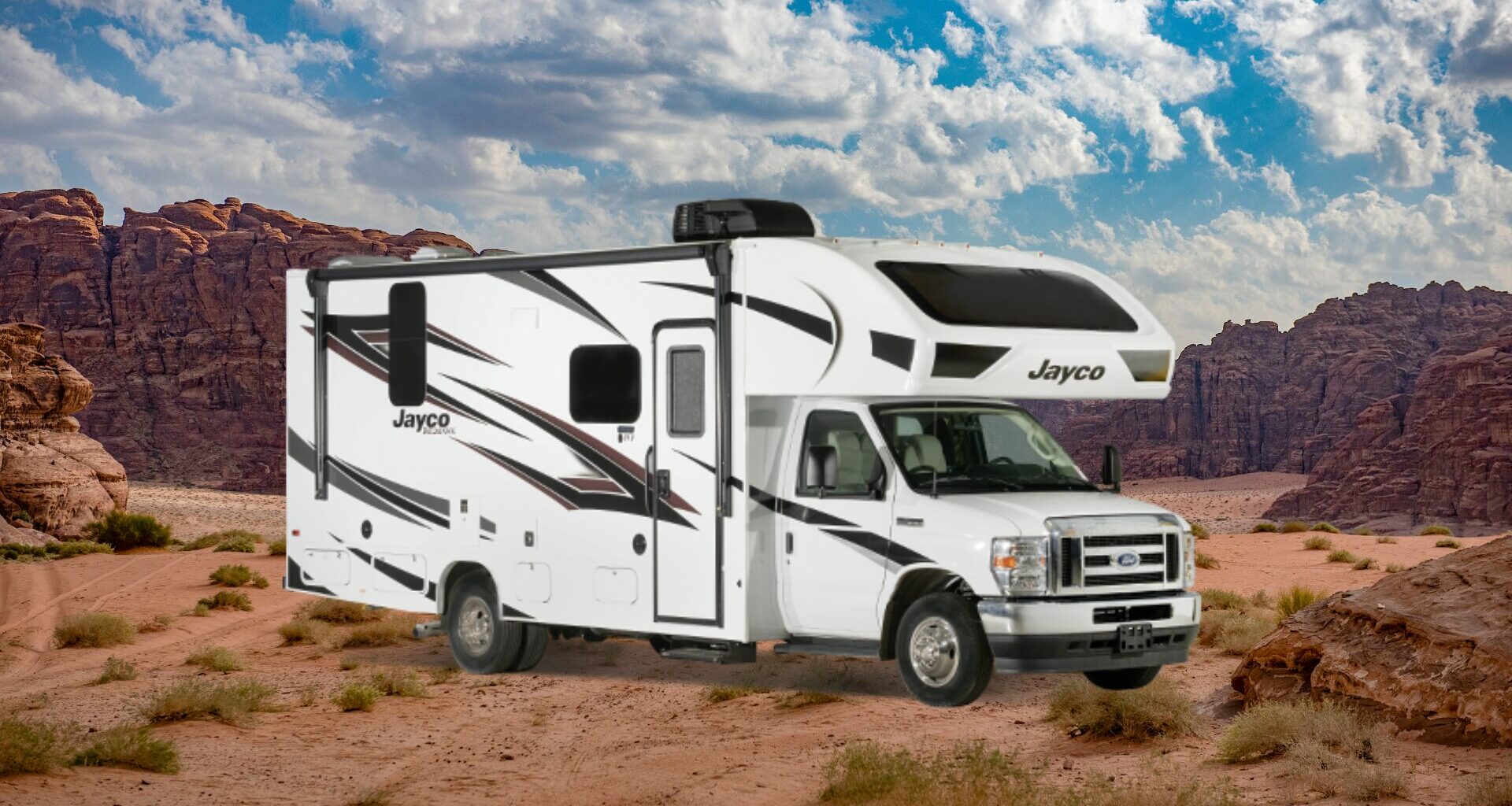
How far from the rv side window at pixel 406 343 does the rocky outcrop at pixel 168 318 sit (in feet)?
323

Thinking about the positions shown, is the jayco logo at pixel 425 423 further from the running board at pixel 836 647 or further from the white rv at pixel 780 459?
the running board at pixel 836 647

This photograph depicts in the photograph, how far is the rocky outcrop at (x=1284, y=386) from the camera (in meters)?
162

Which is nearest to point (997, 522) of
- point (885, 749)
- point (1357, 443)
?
point (885, 749)

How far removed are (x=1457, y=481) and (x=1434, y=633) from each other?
4394 inches

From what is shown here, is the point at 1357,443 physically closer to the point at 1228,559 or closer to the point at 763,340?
the point at 1228,559

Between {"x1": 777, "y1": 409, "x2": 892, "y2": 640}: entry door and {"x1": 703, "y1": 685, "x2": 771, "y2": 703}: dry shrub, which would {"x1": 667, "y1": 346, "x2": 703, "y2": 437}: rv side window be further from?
{"x1": 703, "y1": 685, "x2": 771, "y2": 703}: dry shrub

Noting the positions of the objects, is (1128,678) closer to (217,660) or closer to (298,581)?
(298,581)

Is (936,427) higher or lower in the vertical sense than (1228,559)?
higher

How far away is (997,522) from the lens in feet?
35.3

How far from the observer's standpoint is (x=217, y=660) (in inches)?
671

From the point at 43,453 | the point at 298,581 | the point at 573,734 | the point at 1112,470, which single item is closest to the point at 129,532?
the point at 43,453

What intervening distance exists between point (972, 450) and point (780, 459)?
4.88ft

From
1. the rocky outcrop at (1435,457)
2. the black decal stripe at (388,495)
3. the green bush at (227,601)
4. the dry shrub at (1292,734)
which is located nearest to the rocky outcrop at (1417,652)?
the dry shrub at (1292,734)

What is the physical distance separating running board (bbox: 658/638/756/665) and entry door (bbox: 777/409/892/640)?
0.45 m
